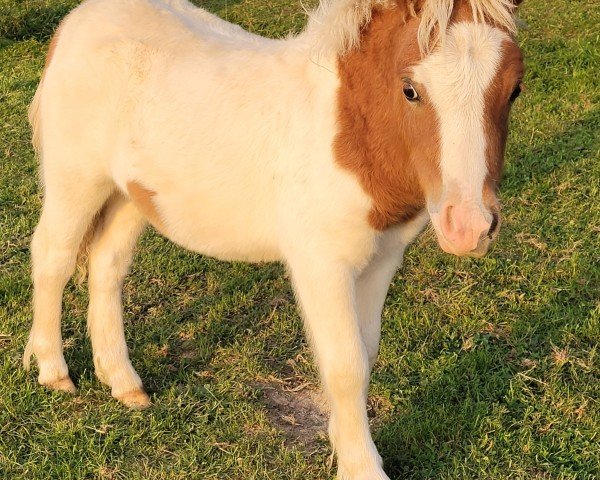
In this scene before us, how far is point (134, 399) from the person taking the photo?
4137mm

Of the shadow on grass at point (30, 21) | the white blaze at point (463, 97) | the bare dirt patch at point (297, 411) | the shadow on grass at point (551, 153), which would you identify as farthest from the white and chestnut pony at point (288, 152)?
the shadow on grass at point (30, 21)

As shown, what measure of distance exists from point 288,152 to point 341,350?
31.5 inches

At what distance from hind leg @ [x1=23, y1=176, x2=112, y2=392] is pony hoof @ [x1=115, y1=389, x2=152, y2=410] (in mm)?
285

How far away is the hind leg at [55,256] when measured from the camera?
4.04 metres

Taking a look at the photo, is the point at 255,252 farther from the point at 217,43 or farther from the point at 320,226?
the point at 217,43

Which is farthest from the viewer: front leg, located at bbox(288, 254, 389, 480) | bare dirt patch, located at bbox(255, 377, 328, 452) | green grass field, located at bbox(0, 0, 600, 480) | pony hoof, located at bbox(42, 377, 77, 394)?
pony hoof, located at bbox(42, 377, 77, 394)

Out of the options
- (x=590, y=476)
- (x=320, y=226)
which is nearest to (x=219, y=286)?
(x=320, y=226)

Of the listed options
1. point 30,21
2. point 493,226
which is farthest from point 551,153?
point 30,21

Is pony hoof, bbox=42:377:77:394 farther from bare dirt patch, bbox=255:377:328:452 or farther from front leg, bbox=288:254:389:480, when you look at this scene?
front leg, bbox=288:254:389:480

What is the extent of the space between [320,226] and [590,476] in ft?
5.20

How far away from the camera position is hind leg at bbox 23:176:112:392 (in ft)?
13.3

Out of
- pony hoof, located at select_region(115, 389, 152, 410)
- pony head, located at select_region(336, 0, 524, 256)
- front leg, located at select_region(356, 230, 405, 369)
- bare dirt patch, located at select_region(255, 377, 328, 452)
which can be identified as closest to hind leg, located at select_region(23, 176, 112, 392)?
pony hoof, located at select_region(115, 389, 152, 410)

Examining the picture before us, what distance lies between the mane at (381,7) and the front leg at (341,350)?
0.82 meters

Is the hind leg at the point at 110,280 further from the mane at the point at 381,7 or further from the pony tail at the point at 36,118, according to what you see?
the mane at the point at 381,7
